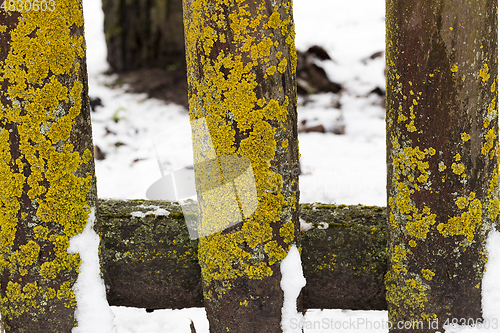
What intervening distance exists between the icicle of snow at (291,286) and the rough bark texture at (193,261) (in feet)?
0.39

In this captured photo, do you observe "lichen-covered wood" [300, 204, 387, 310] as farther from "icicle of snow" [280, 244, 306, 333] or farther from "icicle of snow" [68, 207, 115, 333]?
"icicle of snow" [68, 207, 115, 333]

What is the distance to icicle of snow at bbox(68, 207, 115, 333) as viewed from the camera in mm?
1461

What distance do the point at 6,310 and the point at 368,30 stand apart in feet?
14.0

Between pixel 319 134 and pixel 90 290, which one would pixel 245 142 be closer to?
pixel 90 290

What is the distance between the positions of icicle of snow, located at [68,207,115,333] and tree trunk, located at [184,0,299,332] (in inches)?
13.0

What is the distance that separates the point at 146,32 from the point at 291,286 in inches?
142

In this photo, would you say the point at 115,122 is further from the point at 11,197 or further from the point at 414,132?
the point at 414,132

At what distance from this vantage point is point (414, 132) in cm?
129

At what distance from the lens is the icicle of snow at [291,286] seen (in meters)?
1.41

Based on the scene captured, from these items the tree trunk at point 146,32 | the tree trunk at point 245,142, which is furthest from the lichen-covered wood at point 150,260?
the tree trunk at point 146,32

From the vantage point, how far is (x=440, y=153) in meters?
1.28

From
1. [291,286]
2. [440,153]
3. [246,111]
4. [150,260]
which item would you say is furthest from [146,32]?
[440,153]

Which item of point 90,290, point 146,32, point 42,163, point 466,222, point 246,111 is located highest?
point 146,32

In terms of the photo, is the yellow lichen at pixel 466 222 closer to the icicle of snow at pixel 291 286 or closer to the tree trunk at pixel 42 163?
the icicle of snow at pixel 291 286
